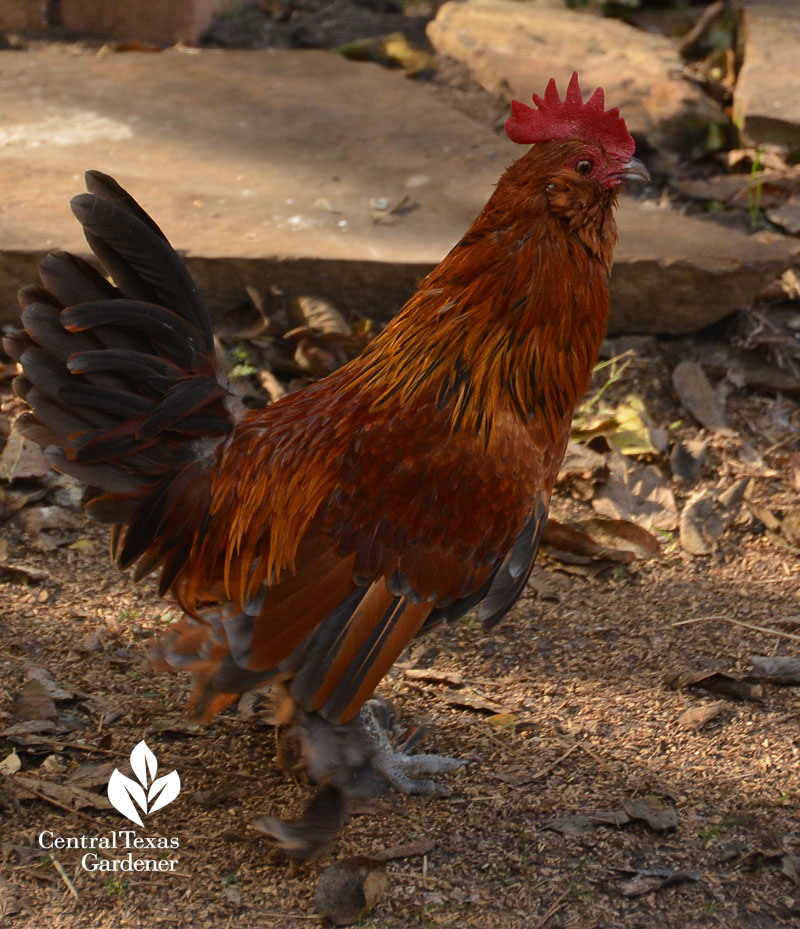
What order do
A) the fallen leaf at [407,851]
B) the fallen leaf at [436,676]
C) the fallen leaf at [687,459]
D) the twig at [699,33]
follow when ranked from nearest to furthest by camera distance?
the fallen leaf at [407,851] → the fallen leaf at [436,676] → the fallen leaf at [687,459] → the twig at [699,33]

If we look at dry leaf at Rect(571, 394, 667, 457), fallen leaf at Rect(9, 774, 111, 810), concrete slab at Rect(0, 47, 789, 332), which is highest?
concrete slab at Rect(0, 47, 789, 332)

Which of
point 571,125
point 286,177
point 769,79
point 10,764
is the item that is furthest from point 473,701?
point 769,79

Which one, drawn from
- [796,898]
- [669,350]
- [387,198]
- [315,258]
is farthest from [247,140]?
[796,898]

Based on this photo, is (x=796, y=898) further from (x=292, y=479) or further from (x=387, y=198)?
(x=387, y=198)

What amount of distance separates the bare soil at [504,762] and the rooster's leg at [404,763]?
1.6 inches

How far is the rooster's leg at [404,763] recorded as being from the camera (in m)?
3.22

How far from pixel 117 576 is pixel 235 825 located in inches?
48.9

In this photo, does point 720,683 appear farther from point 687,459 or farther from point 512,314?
point 512,314

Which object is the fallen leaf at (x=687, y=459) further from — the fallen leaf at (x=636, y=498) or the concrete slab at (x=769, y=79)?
the concrete slab at (x=769, y=79)

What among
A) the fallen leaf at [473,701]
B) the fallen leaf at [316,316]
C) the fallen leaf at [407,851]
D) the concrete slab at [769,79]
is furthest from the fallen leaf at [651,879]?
the concrete slab at [769,79]

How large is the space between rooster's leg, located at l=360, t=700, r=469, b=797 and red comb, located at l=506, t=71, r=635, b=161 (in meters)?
1.75

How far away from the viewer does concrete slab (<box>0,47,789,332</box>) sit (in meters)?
4.73

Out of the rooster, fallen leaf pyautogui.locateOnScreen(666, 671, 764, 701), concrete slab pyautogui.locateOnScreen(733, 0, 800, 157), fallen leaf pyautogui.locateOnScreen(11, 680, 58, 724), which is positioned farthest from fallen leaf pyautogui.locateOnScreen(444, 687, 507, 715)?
concrete slab pyautogui.locateOnScreen(733, 0, 800, 157)

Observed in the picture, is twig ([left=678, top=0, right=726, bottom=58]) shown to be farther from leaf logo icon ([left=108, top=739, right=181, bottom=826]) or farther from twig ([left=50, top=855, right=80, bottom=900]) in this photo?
twig ([left=50, top=855, right=80, bottom=900])
